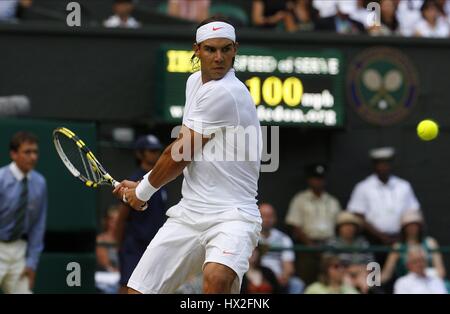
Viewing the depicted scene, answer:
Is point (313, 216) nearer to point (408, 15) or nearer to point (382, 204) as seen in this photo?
point (382, 204)

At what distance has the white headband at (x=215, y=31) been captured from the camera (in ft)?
24.6

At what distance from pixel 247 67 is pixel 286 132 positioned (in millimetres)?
1287

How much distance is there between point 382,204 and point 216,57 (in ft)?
20.1

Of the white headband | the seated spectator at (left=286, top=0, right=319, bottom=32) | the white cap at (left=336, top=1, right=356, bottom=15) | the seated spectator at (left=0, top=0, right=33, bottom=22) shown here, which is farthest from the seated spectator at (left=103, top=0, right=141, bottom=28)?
the white headband

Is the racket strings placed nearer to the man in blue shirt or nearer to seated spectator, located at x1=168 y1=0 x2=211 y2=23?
the man in blue shirt

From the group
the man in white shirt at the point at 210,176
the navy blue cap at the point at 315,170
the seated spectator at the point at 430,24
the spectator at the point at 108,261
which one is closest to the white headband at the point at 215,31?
the man in white shirt at the point at 210,176

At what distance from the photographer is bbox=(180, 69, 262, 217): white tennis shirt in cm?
742

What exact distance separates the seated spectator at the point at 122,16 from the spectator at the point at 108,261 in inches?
99.6

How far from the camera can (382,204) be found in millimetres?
13227

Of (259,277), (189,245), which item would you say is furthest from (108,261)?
(189,245)

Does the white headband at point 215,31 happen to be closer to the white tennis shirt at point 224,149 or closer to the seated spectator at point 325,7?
the white tennis shirt at point 224,149

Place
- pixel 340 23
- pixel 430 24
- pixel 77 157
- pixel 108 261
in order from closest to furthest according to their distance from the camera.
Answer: pixel 77 157
pixel 108 261
pixel 340 23
pixel 430 24

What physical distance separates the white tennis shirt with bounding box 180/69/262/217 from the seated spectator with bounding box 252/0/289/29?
7.07 metres
